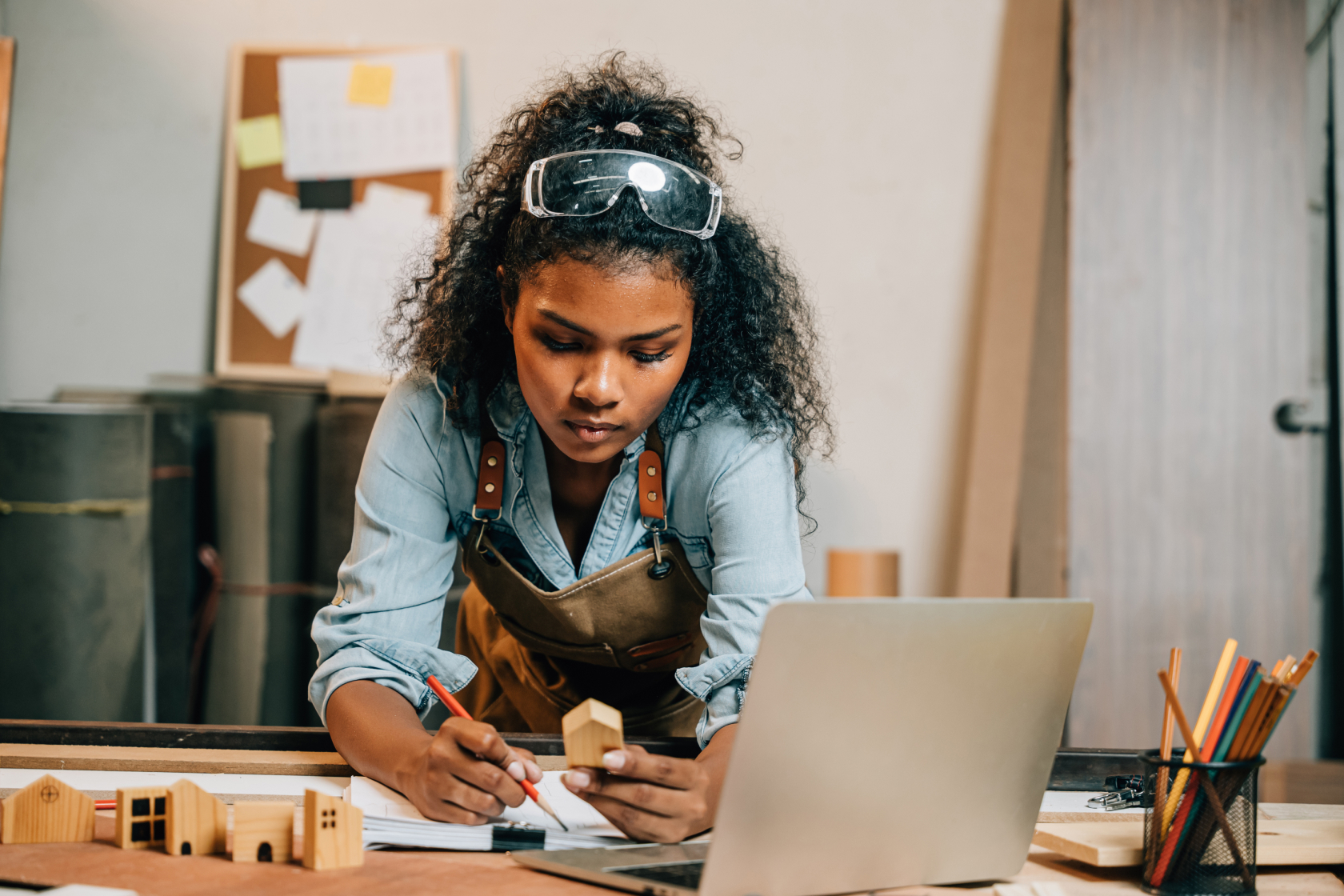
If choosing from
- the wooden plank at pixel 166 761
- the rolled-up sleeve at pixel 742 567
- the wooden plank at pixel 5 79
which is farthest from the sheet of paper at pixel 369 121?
the wooden plank at pixel 166 761

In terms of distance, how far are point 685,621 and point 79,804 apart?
721 mm

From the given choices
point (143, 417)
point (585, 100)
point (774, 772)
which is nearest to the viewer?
point (774, 772)

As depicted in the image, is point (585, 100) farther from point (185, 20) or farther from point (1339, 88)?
point (1339, 88)

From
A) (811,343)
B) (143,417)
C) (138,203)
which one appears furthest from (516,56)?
(811,343)

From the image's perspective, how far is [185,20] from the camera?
261cm

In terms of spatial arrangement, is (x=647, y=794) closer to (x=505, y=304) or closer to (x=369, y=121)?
(x=505, y=304)

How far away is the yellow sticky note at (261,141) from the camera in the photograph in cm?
257

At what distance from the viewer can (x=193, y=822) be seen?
29.0 inches

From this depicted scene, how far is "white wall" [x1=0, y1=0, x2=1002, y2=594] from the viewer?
102 inches

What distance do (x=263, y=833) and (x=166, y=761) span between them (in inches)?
11.5

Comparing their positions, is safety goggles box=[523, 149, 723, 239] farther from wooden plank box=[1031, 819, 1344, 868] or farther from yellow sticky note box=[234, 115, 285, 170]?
yellow sticky note box=[234, 115, 285, 170]

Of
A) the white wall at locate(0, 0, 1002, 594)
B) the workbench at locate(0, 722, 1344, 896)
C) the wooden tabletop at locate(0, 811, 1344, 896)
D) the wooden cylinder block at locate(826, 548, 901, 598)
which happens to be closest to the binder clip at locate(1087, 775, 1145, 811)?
the workbench at locate(0, 722, 1344, 896)

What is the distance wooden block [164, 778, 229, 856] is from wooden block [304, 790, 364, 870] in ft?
0.27

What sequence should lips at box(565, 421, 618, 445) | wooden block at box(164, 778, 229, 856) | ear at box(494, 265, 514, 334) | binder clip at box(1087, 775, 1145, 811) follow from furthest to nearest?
ear at box(494, 265, 514, 334) < lips at box(565, 421, 618, 445) < binder clip at box(1087, 775, 1145, 811) < wooden block at box(164, 778, 229, 856)
